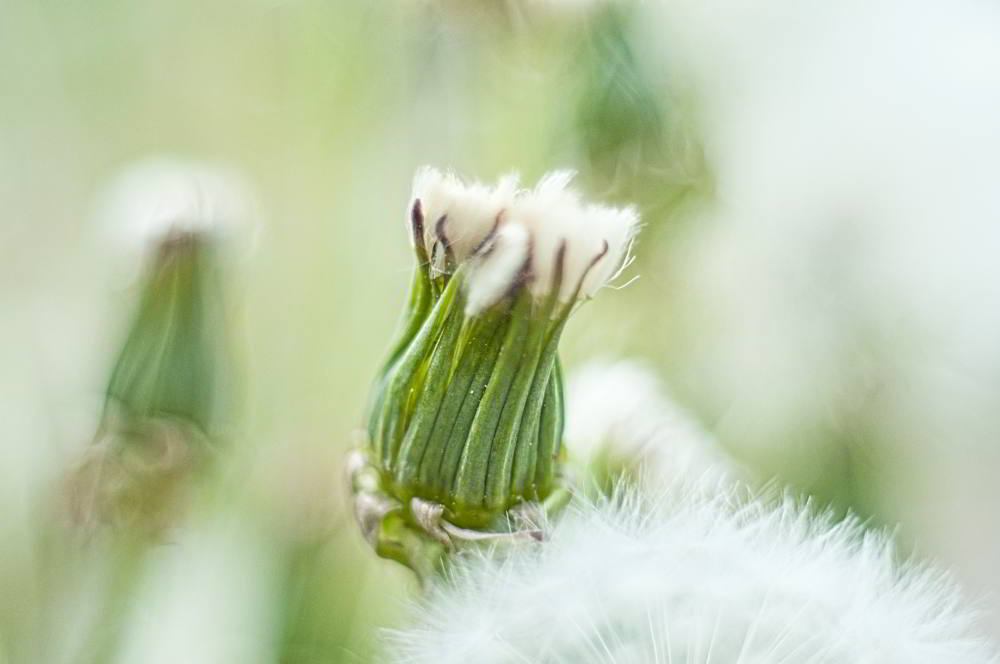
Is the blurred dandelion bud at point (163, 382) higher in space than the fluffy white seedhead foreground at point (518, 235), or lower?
lower

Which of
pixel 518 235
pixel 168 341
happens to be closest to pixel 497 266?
pixel 518 235

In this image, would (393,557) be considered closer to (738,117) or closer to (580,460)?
(580,460)

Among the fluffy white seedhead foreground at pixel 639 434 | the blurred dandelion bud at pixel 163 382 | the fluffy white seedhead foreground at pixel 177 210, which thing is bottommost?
the blurred dandelion bud at pixel 163 382

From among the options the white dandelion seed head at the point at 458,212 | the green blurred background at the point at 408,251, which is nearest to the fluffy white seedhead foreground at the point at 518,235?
the white dandelion seed head at the point at 458,212

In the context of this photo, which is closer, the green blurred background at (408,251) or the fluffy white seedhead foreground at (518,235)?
the fluffy white seedhead foreground at (518,235)

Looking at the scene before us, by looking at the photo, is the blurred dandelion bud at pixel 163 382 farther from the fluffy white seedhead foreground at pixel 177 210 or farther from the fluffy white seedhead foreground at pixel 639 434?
the fluffy white seedhead foreground at pixel 639 434

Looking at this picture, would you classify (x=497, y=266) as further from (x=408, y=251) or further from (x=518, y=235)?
(x=408, y=251)

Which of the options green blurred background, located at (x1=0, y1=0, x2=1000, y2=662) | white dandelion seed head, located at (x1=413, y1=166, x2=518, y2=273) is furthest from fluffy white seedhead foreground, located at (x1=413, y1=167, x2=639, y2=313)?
green blurred background, located at (x1=0, y1=0, x2=1000, y2=662)

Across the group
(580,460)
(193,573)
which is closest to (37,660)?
(193,573)

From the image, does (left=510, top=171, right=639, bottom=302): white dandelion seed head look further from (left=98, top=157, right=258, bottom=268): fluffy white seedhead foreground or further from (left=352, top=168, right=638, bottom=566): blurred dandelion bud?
(left=98, top=157, right=258, bottom=268): fluffy white seedhead foreground
